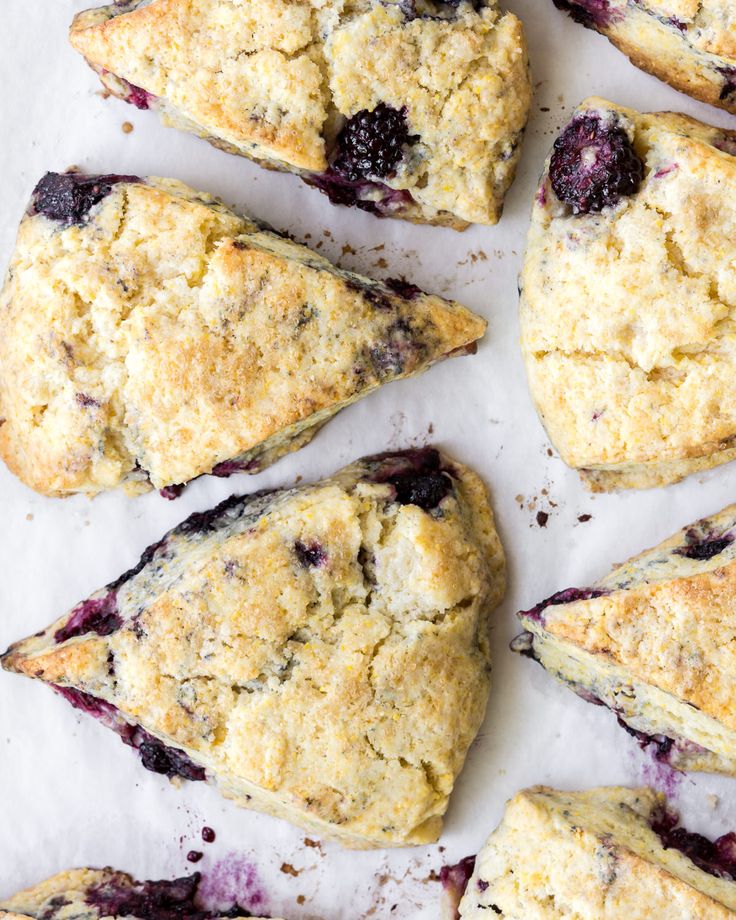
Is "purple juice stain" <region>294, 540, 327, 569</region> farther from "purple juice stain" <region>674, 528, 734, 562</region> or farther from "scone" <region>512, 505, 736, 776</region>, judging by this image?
"purple juice stain" <region>674, 528, 734, 562</region>

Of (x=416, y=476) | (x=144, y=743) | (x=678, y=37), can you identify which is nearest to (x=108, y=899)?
(x=144, y=743)

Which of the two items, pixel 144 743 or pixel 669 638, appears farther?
pixel 144 743

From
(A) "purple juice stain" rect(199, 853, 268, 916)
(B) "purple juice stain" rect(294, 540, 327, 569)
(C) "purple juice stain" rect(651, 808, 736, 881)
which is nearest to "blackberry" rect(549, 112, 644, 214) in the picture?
(B) "purple juice stain" rect(294, 540, 327, 569)

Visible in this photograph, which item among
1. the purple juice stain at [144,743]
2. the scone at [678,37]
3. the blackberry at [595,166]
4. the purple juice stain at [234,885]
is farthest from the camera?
the purple juice stain at [234,885]

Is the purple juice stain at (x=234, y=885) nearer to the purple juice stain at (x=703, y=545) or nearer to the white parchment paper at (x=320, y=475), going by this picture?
the white parchment paper at (x=320, y=475)

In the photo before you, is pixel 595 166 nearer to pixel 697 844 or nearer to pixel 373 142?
pixel 373 142

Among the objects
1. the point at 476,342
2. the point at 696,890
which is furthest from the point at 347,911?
the point at 476,342

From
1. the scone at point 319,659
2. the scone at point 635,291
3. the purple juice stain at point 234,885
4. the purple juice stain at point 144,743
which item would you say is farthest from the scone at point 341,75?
the purple juice stain at point 234,885

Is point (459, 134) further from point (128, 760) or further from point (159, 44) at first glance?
point (128, 760)
